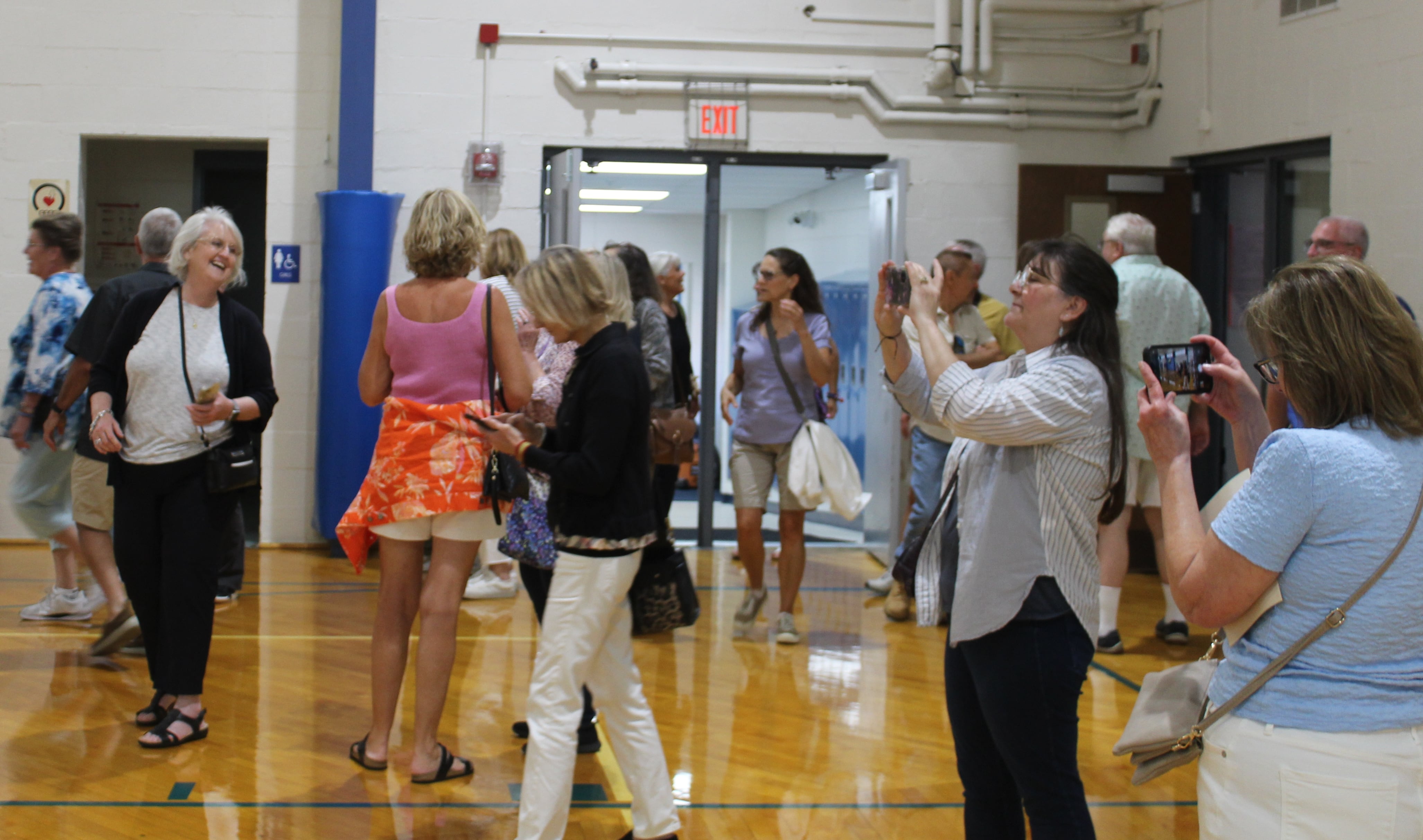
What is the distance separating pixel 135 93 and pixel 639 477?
5.08m

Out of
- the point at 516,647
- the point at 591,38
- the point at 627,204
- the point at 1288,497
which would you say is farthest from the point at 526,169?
the point at 1288,497

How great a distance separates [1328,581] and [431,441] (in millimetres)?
2156

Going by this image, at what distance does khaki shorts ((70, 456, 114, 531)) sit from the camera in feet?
14.4

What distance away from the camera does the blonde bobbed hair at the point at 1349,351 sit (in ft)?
4.96

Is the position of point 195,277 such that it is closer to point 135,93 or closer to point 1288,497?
point 1288,497

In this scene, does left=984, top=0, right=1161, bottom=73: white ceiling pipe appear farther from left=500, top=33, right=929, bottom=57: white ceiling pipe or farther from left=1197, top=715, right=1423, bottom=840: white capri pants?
left=1197, top=715, right=1423, bottom=840: white capri pants

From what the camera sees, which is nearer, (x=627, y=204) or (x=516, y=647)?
(x=516, y=647)

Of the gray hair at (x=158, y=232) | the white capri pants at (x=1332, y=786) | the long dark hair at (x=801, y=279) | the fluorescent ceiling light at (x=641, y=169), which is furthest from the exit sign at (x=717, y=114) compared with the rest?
the white capri pants at (x=1332, y=786)

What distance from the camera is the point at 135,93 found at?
632cm

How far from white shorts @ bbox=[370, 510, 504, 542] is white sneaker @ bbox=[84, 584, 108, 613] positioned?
2.25 metres

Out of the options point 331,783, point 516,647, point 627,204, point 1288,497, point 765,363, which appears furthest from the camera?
point 627,204

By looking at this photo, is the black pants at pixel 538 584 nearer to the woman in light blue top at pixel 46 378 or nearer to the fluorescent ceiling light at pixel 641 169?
the woman in light blue top at pixel 46 378

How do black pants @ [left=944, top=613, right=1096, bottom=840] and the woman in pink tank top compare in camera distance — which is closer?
black pants @ [left=944, top=613, right=1096, bottom=840]

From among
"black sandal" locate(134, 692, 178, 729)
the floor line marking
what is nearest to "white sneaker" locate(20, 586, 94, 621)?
"black sandal" locate(134, 692, 178, 729)
